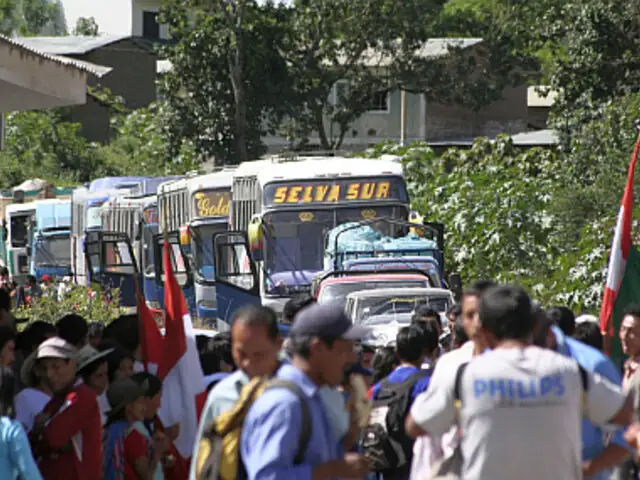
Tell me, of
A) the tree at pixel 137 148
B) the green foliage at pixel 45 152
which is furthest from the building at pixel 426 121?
the green foliage at pixel 45 152

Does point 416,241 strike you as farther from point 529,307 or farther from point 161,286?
point 529,307

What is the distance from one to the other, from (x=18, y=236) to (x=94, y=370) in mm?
35119

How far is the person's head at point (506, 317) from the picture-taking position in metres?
5.30

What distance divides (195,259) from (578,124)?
9.92 meters

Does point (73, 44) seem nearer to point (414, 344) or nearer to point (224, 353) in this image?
point (224, 353)

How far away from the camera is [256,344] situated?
218 inches

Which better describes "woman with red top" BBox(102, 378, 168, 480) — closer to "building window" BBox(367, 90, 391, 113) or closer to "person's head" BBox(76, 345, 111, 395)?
"person's head" BBox(76, 345, 111, 395)

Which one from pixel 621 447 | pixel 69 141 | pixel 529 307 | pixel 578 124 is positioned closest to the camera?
pixel 529 307

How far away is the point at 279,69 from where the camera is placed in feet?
146

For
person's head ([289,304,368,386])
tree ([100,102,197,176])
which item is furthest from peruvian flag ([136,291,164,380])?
tree ([100,102,197,176])

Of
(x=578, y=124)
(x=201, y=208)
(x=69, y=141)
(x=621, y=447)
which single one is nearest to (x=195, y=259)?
(x=201, y=208)

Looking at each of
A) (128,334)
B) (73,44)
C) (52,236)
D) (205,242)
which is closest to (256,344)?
(128,334)

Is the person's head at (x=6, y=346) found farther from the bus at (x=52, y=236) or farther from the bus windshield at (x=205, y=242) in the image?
the bus at (x=52, y=236)

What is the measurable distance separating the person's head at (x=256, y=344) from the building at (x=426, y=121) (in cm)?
4403
